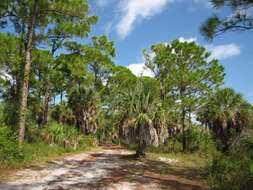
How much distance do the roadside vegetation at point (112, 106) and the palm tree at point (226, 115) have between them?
75 millimetres

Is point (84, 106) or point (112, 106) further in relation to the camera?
point (84, 106)

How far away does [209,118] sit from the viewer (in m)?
14.5

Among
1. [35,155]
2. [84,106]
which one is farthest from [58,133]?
[84,106]

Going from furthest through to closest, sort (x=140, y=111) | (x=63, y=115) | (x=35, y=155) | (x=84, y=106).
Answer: (x=84, y=106) → (x=63, y=115) → (x=140, y=111) → (x=35, y=155)

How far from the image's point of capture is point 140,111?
988 centimetres

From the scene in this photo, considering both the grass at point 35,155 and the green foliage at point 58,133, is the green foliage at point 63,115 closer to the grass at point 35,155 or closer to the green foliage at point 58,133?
the green foliage at point 58,133

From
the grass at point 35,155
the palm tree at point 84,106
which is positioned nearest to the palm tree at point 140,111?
the grass at point 35,155

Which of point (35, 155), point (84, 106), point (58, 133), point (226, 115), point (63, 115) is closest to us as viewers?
point (35, 155)

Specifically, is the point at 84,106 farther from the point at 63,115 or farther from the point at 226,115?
the point at 226,115

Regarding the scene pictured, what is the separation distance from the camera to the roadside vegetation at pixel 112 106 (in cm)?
849

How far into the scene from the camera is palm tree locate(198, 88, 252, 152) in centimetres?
1326

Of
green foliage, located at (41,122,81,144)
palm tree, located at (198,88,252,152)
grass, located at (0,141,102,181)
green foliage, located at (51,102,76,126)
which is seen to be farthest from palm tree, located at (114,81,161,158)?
green foliage, located at (51,102,76,126)

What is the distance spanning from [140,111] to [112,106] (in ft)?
5.91

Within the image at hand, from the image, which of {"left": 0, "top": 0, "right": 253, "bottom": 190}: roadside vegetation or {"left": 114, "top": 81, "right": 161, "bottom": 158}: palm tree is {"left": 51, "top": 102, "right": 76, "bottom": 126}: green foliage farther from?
{"left": 114, "top": 81, "right": 161, "bottom": 158}: palm tree
